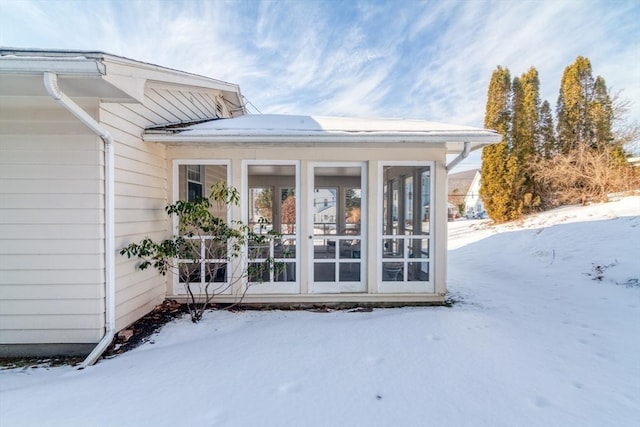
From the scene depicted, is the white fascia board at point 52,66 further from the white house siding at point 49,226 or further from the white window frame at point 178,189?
the white window frame at point 178,189

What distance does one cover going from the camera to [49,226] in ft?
10.2

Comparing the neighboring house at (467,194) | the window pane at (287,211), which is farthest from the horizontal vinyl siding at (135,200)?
the neighboring house at (467,194)

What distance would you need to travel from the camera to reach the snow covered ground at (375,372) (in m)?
2.09

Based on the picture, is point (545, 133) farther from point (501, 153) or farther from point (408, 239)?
point (408, 239)

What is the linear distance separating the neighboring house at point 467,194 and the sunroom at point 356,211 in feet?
78.6

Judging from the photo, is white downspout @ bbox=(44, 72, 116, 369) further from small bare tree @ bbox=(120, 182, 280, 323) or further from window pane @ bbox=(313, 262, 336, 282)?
window pane @ bbox=(313, 262, 336, 282)

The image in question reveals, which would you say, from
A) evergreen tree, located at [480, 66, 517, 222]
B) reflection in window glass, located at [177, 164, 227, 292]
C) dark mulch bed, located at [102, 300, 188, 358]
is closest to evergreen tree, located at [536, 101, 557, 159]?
evergreen tree, located at [480, 66, 517, 222]

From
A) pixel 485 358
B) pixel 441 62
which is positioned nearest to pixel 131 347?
pixel 485 358

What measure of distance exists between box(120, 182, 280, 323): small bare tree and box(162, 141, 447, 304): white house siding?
25 centimetres

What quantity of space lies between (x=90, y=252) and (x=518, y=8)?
10.5 m

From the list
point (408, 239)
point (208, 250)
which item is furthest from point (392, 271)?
point (208, 250)

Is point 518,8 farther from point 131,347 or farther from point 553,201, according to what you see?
point 131,347

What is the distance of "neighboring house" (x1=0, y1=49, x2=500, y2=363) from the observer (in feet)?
10.1

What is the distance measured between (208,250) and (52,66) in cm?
275
